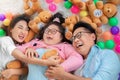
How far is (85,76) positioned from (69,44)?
0.24m

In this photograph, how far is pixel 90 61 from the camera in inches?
54.1

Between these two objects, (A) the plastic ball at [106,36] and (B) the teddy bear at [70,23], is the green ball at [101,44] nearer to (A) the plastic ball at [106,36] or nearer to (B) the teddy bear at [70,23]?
(A) the plastic ball at [106,36]

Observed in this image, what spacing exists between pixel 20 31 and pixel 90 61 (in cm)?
46

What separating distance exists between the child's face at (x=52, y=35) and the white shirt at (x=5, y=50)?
0.19m

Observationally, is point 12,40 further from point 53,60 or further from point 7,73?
point 53,60

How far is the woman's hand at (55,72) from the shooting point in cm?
135

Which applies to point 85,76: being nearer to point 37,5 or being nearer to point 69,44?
point 69,44

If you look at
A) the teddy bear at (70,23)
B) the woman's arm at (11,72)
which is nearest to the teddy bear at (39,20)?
the teddy bear at (70,23)

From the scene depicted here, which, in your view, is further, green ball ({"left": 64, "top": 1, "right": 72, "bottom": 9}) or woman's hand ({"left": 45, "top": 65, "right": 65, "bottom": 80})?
green ball ({"left": 64, "top": 1, "right": 72, "bottom": 9})

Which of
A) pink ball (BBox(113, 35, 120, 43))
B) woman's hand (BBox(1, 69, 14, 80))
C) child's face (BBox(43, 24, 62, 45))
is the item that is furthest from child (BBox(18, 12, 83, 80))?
pink ball (BBox(113, 35, 120, 43))

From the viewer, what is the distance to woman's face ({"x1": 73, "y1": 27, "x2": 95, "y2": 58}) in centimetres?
140

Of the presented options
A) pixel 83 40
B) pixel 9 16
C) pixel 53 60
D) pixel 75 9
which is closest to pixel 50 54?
pixel 53 60

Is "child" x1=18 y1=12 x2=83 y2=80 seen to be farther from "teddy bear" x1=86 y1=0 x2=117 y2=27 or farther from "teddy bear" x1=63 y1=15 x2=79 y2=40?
"teddy bear" x1=86 y1=0 x2=117 y2=27

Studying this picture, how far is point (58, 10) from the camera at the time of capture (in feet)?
5.29
